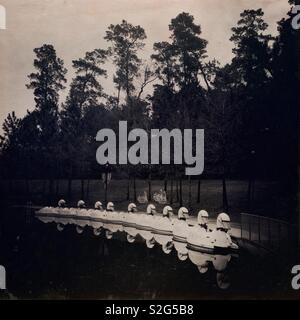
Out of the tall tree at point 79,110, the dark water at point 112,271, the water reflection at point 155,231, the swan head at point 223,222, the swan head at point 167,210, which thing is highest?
the tall tree at point 79,110

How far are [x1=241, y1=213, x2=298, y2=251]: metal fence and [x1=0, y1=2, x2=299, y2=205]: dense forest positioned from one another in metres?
0.95

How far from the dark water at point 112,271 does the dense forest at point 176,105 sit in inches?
60.8

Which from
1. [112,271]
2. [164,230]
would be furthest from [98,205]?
[112,271]

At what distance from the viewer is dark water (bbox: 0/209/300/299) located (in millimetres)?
10469

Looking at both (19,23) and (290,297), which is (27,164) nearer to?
(19,23)

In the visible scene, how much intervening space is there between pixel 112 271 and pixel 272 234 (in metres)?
3.53

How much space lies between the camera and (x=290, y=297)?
34.1 ft

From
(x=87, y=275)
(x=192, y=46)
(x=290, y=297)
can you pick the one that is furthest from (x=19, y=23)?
(x=290, y=297)

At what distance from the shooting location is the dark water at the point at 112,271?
10.5m

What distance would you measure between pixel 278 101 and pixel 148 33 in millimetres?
3277

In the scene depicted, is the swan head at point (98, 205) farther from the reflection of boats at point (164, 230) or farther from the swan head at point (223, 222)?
the swan head at point (223, 222)

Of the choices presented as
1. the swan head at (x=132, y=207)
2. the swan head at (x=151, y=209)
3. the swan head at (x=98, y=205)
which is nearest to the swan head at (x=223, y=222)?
the swan head at (x=151, y=209)

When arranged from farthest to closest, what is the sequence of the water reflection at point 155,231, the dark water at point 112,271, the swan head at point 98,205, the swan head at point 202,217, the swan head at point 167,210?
the swan head at point 98,205 → the swan head at point 167,210 → the swan head at point 202,217 → the water reflection at point 155,231 → the dark water at point 112,271
